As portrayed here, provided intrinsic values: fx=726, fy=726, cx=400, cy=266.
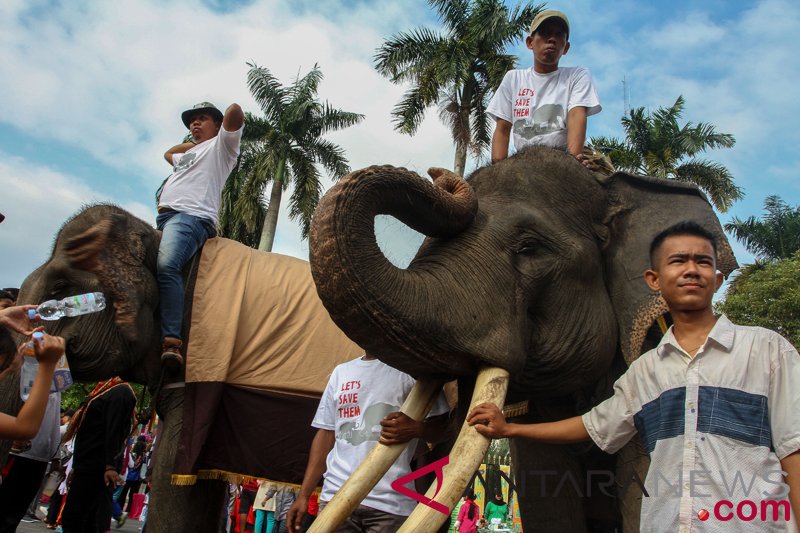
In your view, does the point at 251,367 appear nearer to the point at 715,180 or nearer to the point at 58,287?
the point at 58,287

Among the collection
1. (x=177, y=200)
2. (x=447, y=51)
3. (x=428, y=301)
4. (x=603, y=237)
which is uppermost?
(x=447, y=51)

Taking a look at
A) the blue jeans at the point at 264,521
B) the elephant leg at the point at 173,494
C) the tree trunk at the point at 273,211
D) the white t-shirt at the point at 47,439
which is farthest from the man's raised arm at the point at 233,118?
the tree trunk at the point at 273,211

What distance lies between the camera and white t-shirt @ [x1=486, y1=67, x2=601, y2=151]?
A: 186 inches

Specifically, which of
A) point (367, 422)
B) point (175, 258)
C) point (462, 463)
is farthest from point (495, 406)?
point (175, 258)

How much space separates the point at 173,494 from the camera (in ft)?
16.5

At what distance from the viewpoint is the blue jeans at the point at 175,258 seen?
534cm

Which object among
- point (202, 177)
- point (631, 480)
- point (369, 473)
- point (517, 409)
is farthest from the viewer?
point (202, 177)

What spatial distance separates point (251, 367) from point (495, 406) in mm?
3241

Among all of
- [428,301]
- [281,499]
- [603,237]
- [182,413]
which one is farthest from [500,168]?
[281,499]

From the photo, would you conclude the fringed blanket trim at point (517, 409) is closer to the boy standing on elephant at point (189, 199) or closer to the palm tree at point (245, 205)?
the boy standing on elephant at point (189, 199)

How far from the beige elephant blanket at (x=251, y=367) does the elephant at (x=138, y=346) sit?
0.6 inches

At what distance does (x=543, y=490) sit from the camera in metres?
3.74

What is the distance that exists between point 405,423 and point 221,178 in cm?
396

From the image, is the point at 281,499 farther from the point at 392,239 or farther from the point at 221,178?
the point at 392,239
